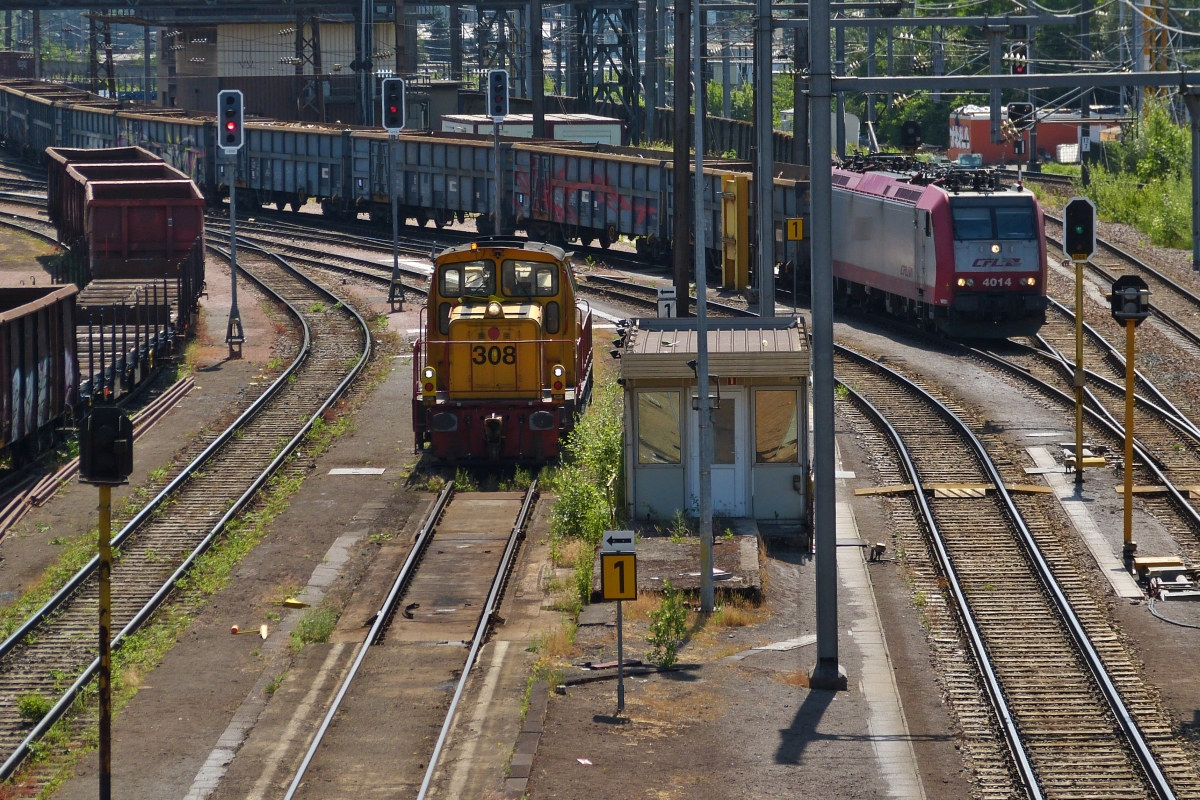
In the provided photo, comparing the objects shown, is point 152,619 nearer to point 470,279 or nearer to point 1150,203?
point 470,279

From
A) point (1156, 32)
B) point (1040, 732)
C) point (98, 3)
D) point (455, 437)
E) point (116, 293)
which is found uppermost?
point (98, 3)

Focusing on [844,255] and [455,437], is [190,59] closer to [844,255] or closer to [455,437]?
[844,255]

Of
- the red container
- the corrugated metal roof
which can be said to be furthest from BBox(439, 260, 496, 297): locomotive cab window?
the red container

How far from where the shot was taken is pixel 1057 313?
110 feet

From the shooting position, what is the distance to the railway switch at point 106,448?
33.7ft

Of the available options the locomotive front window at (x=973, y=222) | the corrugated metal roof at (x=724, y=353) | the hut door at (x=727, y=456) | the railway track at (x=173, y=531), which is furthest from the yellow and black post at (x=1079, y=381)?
the railway track at (x=173, y=531)

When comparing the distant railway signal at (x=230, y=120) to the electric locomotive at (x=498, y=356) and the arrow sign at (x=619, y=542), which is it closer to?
the electric locomotive at (x=498, y=356)

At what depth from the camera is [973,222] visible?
98.9 ft

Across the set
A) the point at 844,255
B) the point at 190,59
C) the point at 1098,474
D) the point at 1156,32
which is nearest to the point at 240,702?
the point at 1098,474

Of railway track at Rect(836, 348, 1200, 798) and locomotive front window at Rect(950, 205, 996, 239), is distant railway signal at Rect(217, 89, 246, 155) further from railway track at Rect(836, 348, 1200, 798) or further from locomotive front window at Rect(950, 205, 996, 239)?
railway track at Rect(836, 348, 1200, 798)

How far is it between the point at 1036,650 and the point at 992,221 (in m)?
16.5

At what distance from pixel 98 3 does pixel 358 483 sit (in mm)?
54259

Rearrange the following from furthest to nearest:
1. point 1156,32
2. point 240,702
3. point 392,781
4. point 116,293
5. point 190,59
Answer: point 190,59, point 1156,32, point 116,293, point 240,702, point 392,781

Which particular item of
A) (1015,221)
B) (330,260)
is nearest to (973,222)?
(1015,221)
